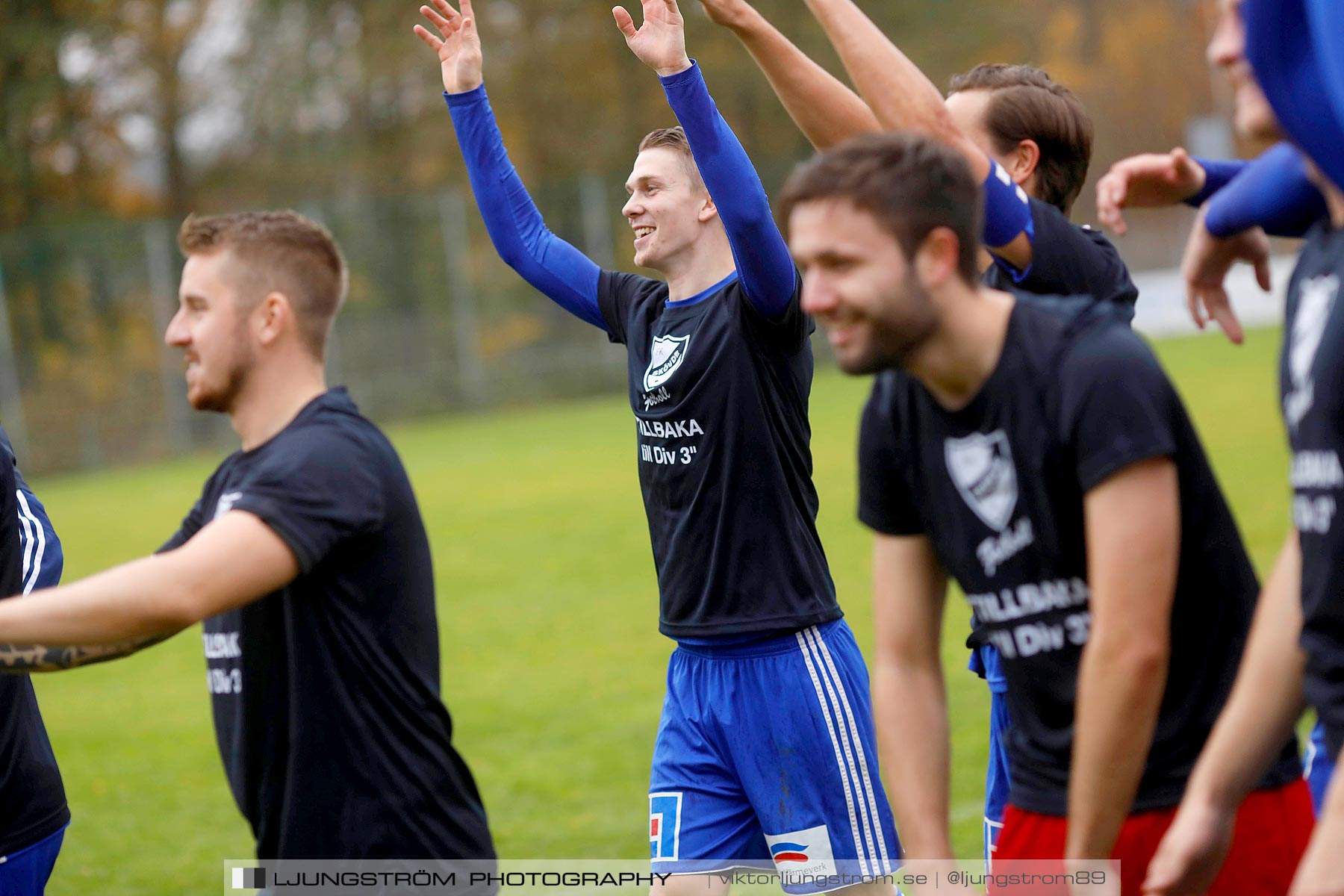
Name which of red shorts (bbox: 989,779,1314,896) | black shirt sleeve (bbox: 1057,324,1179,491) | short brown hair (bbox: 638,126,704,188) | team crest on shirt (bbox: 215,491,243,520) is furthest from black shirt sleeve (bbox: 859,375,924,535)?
short brown hair (bbox: 638,126,704,188)

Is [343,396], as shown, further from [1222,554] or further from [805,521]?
[1222,554]

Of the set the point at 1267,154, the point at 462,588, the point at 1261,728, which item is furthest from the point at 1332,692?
the point at 462,588

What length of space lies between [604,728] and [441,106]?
30.7 meters

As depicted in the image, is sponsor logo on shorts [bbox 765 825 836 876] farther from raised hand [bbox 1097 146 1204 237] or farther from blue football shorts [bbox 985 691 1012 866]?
raised hand [bbox 1097 146 1204 237]

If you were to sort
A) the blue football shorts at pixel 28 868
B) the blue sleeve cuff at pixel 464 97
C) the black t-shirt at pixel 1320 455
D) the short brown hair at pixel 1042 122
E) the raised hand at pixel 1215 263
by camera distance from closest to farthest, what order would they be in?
the black t-shirt at pixel 1320 455, the raised hand at pixel 1215 263, the blue football shorts at pixel 28 868, the short brown hair at pixel 1042 122, the blue sleeve cuff at pixel 464 97

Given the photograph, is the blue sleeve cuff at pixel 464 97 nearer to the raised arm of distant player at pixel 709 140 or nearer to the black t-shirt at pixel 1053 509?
the raised arm of distant player at pixel 709 140

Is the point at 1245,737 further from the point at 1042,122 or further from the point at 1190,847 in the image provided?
the point at 1042,122

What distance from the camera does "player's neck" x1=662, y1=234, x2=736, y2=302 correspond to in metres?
4.45

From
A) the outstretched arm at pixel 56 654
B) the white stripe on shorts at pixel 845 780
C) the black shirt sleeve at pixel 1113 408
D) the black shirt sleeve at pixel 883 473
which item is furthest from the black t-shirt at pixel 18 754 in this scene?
the black shirt sleeve at pixel 1113 408

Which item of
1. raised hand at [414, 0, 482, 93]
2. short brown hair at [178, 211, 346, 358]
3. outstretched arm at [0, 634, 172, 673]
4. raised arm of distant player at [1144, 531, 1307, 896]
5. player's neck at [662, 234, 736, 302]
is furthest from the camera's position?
raised hand at [414, 0, 482, 93]

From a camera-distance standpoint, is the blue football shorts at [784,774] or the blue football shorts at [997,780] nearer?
the blue football shorts at [997,780]

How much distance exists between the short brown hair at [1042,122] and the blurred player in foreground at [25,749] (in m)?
2.77

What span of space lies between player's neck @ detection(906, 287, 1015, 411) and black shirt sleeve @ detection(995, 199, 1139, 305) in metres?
0.71

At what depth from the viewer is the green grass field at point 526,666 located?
7.16m
